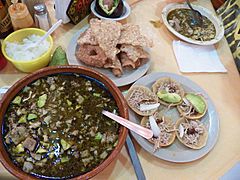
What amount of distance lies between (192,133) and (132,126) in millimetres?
268

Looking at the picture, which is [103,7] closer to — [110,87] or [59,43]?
[59,43]

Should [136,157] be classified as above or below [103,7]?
below

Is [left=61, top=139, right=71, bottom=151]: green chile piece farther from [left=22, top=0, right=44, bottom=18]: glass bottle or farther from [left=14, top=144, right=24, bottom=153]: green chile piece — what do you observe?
[left=22, top=0, right=44, bottom=18]: glass bottle

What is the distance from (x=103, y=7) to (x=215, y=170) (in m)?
0.85

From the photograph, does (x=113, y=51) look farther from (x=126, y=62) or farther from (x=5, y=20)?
(x=5, y=20)

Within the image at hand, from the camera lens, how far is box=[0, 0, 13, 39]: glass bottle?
49.4 inches

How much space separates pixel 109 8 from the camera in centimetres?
142

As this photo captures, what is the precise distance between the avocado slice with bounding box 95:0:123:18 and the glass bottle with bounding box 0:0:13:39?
40cm

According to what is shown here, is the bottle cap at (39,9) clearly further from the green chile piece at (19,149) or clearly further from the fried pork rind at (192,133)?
the fried pork rind at (192,133)

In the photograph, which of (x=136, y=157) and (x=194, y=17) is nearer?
(x=136, y=157)

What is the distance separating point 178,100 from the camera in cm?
118

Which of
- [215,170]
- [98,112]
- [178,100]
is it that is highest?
[98,112]

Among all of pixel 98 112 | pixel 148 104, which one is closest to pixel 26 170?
pixel 98 112

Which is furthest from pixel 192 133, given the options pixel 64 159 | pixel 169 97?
pixel 64 159
